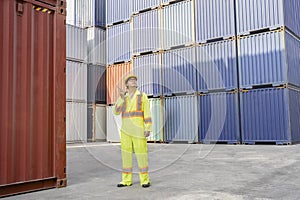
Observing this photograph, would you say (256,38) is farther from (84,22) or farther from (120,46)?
(84,22)

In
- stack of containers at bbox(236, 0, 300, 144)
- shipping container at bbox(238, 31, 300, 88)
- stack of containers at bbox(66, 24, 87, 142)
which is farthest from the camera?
stack of containers at bbox(66, 24, 87, 142)

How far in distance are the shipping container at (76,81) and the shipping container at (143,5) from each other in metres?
5.92

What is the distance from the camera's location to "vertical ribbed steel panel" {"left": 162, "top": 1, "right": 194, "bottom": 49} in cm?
1944

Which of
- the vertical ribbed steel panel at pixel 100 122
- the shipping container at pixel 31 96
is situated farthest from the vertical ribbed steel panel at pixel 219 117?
the shipping container at pixel 31 96

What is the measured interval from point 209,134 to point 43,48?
1381cm

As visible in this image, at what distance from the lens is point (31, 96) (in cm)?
575

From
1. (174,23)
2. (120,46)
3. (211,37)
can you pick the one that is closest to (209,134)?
(211,37)

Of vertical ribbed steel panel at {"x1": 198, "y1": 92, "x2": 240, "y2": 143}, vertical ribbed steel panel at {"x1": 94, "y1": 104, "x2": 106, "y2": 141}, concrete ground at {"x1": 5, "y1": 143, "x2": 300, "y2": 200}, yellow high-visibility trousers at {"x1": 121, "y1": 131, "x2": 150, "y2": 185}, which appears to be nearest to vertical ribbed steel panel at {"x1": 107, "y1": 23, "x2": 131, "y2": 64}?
vertical ribbed steel panel at {"x1": 94, "y1": 104, "x2": 106, "y2": 141}

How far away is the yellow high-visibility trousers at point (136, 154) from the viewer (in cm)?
600

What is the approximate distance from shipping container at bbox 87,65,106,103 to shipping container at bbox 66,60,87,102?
1011mm

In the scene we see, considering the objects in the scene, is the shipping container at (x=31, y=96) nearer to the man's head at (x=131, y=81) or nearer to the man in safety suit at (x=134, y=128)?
the man in safety suit at (x=134, y=128)

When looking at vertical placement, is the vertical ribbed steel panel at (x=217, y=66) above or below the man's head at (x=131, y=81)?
above

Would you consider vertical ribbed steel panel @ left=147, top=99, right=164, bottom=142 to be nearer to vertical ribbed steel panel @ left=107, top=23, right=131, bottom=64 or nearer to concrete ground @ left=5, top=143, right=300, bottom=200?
vertical ribbed steel panel @ left=107, top=23, right=131, bottom=64

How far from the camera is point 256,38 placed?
55.1ft
